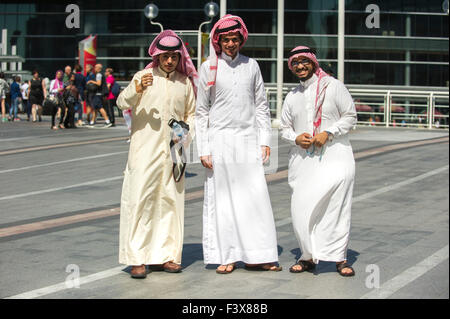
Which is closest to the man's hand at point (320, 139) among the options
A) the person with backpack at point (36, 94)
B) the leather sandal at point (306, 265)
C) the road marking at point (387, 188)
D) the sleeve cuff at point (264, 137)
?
the sleeve cuff at point (264, 137)

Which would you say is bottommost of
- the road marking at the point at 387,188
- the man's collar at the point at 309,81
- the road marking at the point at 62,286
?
the road marking at the point at 62,286

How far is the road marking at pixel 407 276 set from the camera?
539 centimetres

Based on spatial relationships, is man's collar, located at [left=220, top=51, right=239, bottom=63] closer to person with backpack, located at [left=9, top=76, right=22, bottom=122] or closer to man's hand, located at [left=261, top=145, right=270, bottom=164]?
man's hand, located at [left=261, top=145, right=270, bottom=164]

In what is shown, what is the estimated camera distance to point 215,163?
20.6 feet

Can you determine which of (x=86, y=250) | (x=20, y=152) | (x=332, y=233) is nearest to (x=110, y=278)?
(x=86, y=250)

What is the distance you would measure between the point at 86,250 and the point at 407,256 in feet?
8.85

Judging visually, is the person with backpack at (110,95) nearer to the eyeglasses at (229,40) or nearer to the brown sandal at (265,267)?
the eyeglasses at (229,40)

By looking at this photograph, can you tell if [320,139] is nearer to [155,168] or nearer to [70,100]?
[155,168]

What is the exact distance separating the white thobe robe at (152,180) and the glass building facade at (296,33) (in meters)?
29.5

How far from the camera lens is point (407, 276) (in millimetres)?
5945

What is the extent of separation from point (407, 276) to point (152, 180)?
202cm

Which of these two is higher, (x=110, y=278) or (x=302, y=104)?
(x=302, y=104)

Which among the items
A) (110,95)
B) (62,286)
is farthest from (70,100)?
(62,286)

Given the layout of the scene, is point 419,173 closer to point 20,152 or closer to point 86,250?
point 20,152
